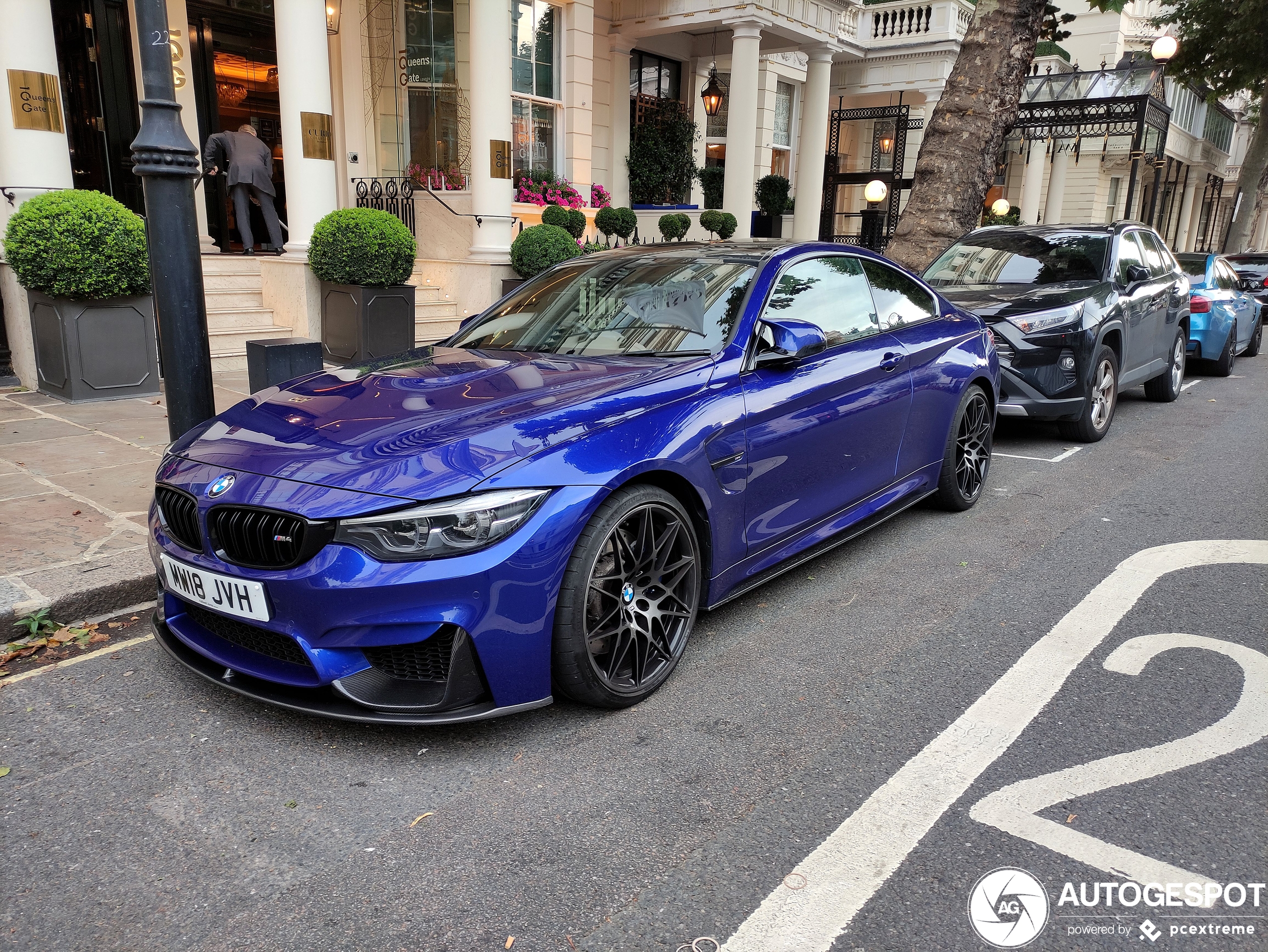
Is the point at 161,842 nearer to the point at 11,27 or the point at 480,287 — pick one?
the point at 11,27

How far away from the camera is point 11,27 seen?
798 centimetres

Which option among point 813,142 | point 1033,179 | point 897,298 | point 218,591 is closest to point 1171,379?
point 897,298

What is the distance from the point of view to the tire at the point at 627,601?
3.03 metres

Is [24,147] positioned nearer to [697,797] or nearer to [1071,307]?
[697,797]

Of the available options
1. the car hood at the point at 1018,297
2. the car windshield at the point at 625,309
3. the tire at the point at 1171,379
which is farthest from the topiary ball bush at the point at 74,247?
A: the tire at the point at 1171,379

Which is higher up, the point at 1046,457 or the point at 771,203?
the point at 771,203

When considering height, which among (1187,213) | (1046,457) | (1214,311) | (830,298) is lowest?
(1046,457)

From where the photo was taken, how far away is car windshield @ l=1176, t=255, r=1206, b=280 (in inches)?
475

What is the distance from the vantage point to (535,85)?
15.4 m

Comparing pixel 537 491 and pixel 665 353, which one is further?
pixel 665 353

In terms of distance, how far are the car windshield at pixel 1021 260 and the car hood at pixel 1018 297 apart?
139 mm

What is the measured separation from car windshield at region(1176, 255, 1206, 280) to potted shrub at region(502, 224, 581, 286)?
25.4 ft

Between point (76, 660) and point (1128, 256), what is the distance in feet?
27.8

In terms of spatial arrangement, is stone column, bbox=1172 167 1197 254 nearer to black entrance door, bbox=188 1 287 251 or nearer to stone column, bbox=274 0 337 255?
black entrance door, bbox=188 1 287 251
